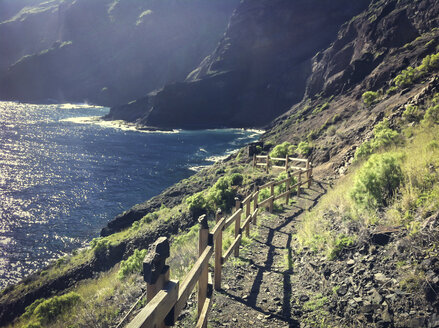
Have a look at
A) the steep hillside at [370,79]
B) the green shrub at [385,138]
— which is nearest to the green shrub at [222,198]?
the steep hillside at [370,79]

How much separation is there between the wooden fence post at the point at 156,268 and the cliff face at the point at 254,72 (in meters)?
89.4

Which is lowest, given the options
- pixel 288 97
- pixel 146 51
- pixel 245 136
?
pixel 245 136

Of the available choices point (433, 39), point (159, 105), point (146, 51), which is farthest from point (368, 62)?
point (146, 51)

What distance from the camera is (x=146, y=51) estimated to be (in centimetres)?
17925

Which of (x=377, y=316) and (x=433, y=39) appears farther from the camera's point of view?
(x=433, y=39)

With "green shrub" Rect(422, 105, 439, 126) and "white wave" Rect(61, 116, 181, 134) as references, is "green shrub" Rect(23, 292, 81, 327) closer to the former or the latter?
"green shrub" Rect(422, 105, 439, 126)

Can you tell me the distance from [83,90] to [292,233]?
630 ft

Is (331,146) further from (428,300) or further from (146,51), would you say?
(146,51)

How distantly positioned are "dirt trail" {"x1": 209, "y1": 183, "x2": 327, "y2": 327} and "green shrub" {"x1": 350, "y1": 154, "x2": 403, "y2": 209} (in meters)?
2.48

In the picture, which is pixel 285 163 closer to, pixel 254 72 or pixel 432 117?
pixel 432 117

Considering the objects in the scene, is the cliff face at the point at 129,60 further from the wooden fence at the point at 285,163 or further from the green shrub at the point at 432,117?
the green shrub at the point at 432,117

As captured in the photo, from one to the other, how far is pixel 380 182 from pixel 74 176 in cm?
4524

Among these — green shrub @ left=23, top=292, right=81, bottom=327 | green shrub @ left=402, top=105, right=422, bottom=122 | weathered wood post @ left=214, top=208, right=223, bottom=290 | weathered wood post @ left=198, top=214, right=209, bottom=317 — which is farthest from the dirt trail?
green shrub @ left=402, top=105, right=422, bottom=122

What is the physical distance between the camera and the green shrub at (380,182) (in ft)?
21.4
